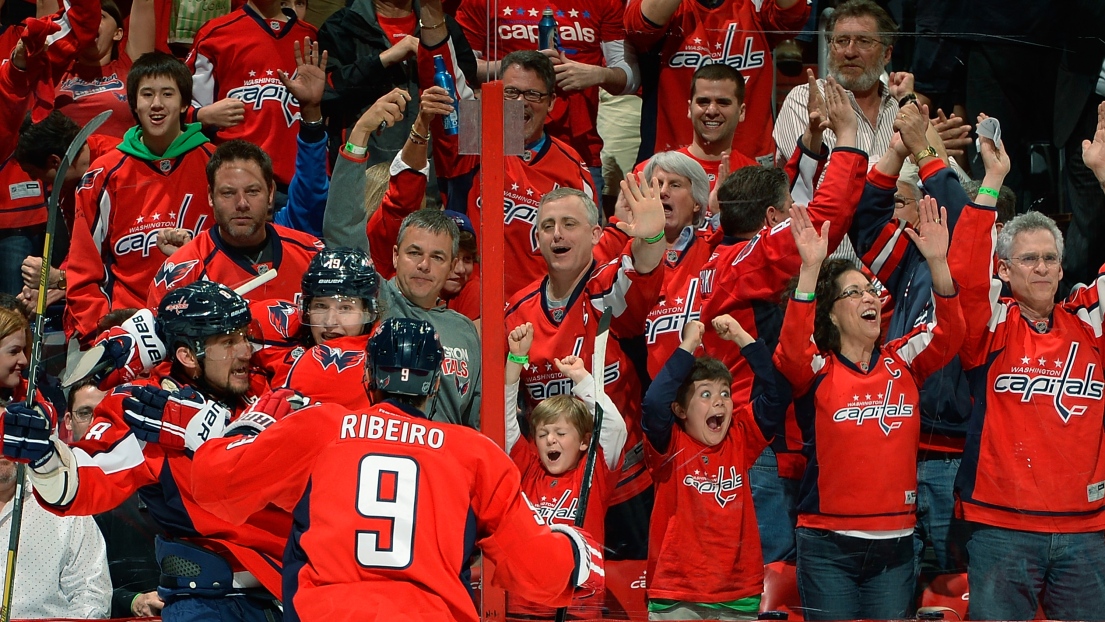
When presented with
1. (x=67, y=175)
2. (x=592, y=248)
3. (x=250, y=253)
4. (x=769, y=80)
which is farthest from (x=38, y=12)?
(x=769, y=80)

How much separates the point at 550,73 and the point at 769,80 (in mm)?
605

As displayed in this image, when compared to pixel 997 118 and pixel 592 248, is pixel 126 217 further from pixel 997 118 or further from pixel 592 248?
pixel 997 118

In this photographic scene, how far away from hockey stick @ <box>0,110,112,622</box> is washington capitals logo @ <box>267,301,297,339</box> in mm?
556

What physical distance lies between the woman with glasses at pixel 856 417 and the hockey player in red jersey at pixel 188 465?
1378 mm

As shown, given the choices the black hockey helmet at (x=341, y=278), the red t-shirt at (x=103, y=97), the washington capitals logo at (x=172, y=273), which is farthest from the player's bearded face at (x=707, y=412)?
the red t-shirt at (x=103, y=97)

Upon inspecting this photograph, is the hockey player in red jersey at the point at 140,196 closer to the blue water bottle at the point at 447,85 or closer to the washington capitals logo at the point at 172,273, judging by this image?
the washington capitals logo at the point at 172,273

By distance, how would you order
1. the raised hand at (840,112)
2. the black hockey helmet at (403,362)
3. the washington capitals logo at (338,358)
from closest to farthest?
the black hockey helmet at (403,362)
the washington capitals logo at (338,358)
the raised hand at (840,112)

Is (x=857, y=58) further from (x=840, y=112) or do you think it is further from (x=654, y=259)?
(x=654, y=259)

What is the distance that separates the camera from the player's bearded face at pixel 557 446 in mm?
3342

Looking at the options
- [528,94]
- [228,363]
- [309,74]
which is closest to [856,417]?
[528,94]

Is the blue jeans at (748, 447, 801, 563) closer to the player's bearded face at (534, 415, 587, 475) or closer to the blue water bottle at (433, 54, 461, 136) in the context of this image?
the player's bearded face at (534, 415, 587, 475)

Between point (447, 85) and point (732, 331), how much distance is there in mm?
994

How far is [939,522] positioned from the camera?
3490 mm

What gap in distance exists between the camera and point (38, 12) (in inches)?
146
